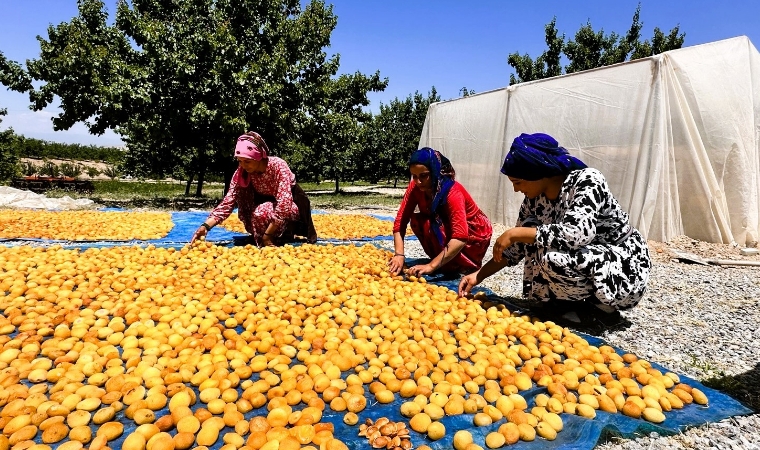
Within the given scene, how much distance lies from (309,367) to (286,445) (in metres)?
0.51

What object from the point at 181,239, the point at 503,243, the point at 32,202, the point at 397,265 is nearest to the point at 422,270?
the point at 397,265

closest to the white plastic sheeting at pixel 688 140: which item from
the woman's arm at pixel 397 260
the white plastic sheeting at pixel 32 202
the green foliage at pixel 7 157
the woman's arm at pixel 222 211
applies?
the woman's arm at pixel 397 260

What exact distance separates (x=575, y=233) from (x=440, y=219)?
143 cm

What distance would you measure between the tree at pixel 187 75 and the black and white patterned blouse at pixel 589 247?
30.4 ft

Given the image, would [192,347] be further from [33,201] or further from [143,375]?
[33,201]

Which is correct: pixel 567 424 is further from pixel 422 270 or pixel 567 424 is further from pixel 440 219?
pixel 440 219

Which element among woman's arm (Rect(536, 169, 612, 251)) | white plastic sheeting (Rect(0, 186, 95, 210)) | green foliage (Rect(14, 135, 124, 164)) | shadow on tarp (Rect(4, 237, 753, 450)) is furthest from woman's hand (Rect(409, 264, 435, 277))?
green foliage (Rect(14, 135, 124, 164))

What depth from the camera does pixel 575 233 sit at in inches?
85.6

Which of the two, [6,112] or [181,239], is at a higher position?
[6,112]

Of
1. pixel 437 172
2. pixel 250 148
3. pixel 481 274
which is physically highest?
pixel 250 148

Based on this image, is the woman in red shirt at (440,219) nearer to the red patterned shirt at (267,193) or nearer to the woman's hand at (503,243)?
the woman's hand at (503,243)

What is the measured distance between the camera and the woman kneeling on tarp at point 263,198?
4125mm

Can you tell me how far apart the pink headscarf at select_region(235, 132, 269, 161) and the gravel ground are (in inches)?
96.0

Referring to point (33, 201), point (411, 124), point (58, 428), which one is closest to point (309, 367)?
point (58, 428)
